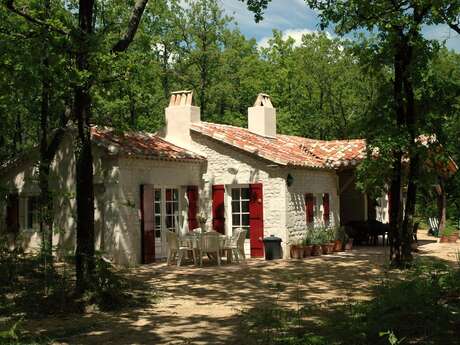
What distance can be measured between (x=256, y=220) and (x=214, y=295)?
670cm

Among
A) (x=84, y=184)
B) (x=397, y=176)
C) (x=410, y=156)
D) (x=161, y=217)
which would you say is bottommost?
(x=161, y=217)

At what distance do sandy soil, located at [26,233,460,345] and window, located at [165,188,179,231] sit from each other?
1985mm

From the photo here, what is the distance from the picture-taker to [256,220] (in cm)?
1723

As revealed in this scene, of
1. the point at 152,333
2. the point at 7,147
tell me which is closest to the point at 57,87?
the point at 152,333

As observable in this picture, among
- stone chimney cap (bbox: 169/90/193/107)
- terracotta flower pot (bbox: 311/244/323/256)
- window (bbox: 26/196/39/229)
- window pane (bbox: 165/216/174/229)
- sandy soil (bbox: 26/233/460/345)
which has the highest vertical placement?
stone chimney cap (bbox: 169/90/193/107)

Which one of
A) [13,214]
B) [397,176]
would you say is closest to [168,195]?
[13,214]

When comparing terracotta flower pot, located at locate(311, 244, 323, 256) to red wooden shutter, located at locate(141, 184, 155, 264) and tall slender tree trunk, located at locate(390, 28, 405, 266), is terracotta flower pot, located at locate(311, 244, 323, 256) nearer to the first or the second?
tall slender tree trunk, located at locate(390, 28, 405, 266)

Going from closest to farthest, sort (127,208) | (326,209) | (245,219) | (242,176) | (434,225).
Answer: (127,208) → (242,176) → (245,219) → (326,209) → (434,225)

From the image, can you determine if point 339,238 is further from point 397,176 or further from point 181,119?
point 181,119

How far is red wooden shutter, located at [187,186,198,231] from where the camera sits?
58.4 ft

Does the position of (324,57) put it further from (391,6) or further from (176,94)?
(391,6)

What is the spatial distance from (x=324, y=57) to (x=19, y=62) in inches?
1191

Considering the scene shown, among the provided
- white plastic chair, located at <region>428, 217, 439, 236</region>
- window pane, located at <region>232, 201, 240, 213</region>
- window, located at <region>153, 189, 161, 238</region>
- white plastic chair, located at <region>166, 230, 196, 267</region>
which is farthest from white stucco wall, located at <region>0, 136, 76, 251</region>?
white plastic chair, located at <region>428, 217, 439, 236</region>

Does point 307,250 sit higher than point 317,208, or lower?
lower
